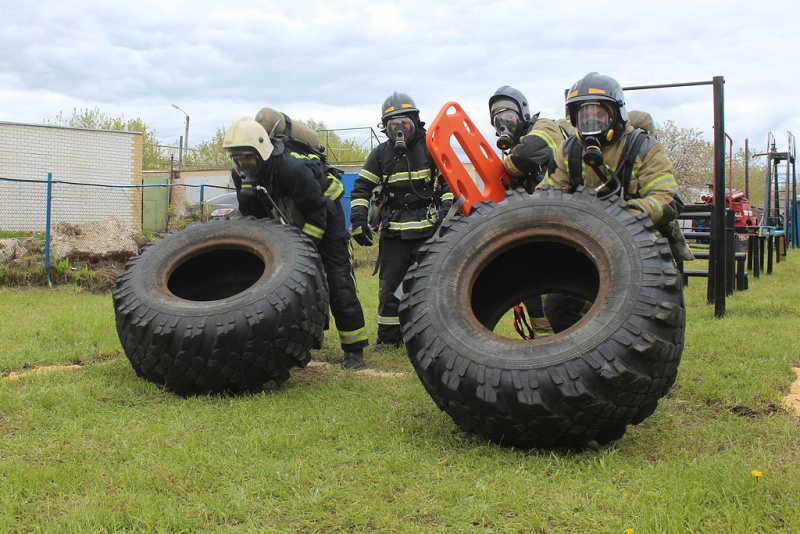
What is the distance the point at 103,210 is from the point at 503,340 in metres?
12.2

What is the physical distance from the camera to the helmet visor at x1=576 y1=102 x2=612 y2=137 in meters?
3.87

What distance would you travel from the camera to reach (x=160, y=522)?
242cm

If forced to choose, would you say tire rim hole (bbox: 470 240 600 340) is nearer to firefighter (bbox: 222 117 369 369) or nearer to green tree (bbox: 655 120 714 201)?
firefighter (bbox: 222 117 369 369)

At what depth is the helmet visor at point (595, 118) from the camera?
12.7 ft

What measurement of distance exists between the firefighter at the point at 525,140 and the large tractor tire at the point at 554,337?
1.34 m

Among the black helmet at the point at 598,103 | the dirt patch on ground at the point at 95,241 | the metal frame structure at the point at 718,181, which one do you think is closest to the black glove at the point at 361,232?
the black helmet at the point at 598,103

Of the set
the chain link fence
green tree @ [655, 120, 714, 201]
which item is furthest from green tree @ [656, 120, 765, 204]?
the chain link fence

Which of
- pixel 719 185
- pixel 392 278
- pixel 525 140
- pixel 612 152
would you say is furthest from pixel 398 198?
pixel 719 185

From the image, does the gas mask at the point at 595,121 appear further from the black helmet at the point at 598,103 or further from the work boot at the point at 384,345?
the work boot at the point at 384,345

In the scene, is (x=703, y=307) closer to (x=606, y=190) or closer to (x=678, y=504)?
(x=606, y=190)

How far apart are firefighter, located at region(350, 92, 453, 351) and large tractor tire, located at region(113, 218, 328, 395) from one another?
1424 millimetres

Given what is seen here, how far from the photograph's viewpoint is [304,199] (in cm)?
493

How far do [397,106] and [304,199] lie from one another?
1391 mm

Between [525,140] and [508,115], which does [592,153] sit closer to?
[525,140]
